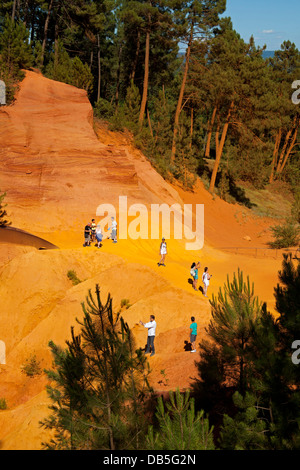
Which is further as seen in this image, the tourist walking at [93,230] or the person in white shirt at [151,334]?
the tourist walking at [93,230]

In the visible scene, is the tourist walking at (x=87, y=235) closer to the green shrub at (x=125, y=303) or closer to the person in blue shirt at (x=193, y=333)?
the green shrub at (x=125, y=303)

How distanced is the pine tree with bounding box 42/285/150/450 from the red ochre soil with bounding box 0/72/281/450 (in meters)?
1.62

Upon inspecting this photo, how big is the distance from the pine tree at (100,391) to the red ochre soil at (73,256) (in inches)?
Result: 63.9

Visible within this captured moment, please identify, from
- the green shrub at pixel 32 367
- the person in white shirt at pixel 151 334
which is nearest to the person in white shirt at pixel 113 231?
the green shrub at pixel 32 367

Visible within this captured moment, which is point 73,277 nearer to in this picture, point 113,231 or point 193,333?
point 113,231

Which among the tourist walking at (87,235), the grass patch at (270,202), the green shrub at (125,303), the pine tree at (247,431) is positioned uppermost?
the grass patch at (270,202)

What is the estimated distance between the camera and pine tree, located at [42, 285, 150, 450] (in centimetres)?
541

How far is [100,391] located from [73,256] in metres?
10.3

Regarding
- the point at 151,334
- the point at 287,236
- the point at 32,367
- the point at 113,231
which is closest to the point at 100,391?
the point at 151,334

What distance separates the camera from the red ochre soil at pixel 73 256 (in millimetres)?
11566

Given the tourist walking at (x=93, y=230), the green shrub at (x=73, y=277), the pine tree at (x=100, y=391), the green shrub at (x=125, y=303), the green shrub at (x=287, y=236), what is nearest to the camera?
the pine tree at (x=100, y=391)

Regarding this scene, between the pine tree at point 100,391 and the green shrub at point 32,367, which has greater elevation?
the pine tree at point 100,391

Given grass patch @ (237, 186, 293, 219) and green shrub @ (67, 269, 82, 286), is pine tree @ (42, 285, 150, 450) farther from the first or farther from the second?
grass patch @ (237, 186, 293, 219)
